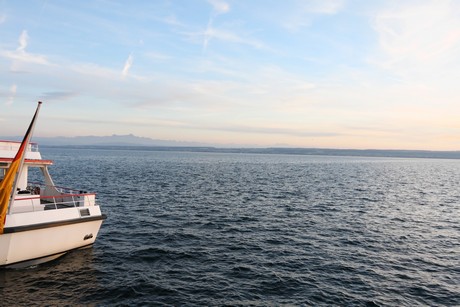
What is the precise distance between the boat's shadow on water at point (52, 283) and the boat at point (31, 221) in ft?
1.66

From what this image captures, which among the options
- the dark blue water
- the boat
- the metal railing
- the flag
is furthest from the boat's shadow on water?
the metal railing

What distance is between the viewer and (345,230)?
26.2m

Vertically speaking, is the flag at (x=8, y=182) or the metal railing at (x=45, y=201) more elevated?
the flag at (x=8, y=182)

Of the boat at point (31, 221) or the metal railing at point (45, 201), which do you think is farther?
the metal railing at point (45, 201)

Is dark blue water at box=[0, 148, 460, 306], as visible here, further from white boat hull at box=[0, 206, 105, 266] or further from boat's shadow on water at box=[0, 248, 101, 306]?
white boat hull at box=[0, 206, 105, 266]

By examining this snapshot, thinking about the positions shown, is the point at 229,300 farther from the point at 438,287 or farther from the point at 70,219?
the point at 438,287

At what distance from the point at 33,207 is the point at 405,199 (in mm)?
45426

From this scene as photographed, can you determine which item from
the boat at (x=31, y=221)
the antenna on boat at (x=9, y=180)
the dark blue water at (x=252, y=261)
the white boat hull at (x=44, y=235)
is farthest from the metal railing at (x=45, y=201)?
the dark blue water at (x=252, y=261)

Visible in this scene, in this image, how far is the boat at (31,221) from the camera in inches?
569

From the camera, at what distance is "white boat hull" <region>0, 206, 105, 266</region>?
14.7 metres

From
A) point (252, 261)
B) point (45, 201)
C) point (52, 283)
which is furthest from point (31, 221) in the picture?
point (252, 261)

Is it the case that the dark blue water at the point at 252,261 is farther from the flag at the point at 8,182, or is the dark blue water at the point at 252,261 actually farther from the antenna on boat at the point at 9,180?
the antenna on boat at the point at 9,180

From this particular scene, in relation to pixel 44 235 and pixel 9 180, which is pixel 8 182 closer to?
pixel 9 180

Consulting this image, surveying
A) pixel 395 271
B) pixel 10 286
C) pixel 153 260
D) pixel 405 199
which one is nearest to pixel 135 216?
pixel 153 260
